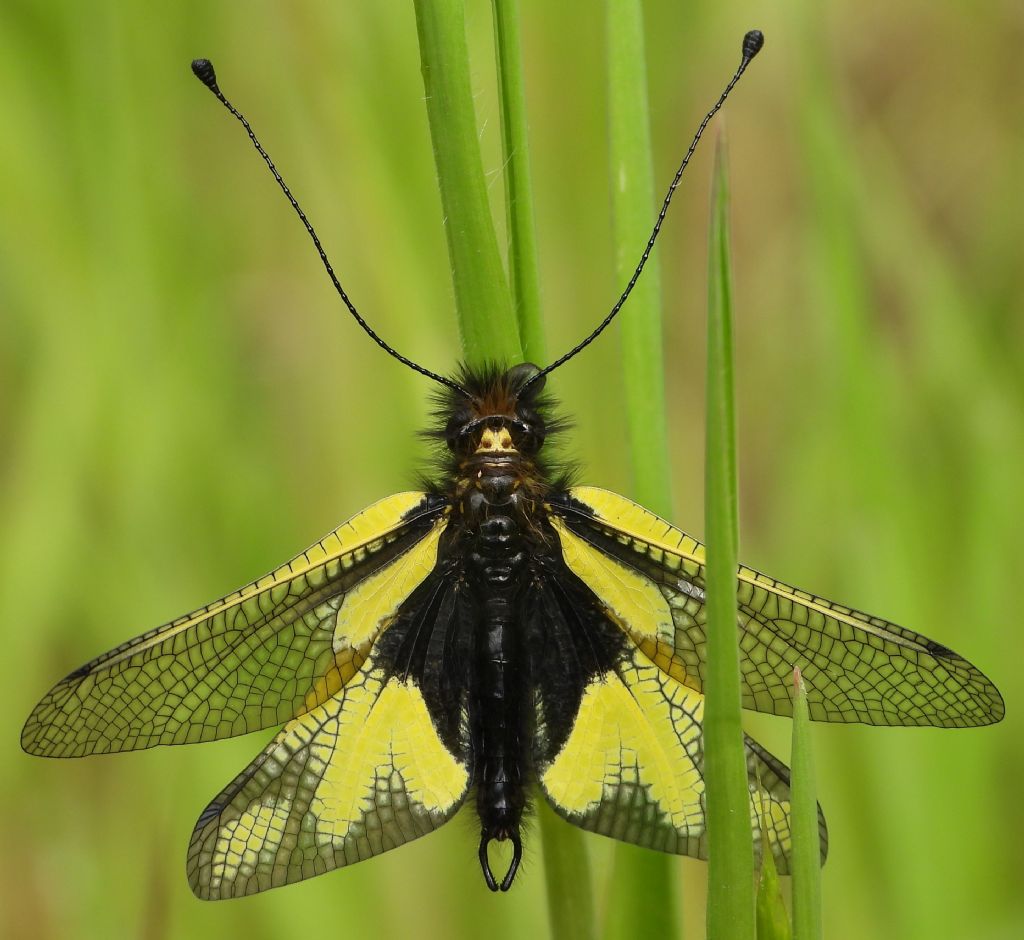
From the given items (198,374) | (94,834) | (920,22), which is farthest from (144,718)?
(920,22)

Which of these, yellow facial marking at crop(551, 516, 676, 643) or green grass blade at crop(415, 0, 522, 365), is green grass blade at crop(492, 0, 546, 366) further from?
yellow facial marking at crop(551, 516, 676, 643)

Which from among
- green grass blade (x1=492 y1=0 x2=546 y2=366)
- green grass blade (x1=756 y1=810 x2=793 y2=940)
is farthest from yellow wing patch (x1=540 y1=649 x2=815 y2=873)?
green grass blade (x1=492 y1=0 x2=546 y2=366)

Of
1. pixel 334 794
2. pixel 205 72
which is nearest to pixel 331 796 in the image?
pixel 334 794

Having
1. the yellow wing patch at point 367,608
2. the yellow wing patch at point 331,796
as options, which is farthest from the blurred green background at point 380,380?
the yellow wing patch at point 367,608

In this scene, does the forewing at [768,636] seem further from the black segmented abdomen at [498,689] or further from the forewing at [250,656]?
the forewing at [250,656]

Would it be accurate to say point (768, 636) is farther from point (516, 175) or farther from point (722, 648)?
point (516, 175)

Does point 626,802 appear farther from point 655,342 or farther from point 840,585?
point 840,585

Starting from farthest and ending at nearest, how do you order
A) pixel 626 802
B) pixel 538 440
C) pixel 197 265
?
pixel 197 265
pixel 538 440
pixel 626 802
